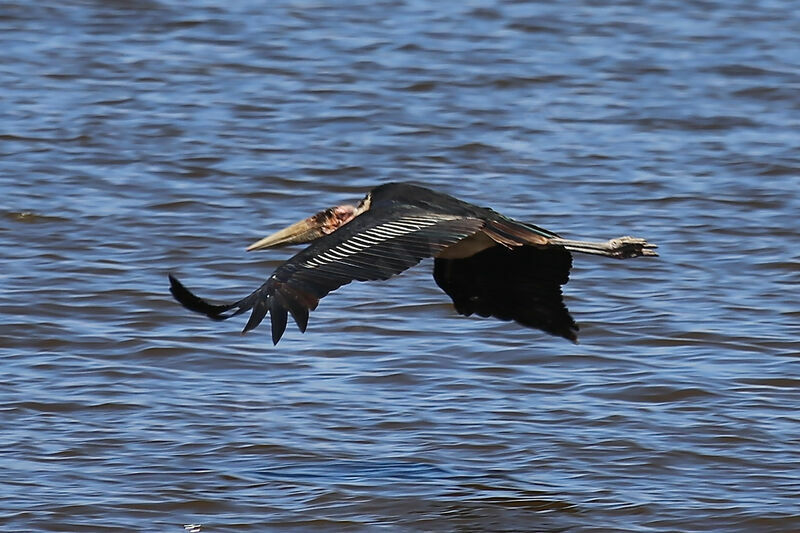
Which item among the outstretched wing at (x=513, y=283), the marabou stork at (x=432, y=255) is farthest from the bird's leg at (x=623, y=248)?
the outstretched wing at (x=513, y=283)

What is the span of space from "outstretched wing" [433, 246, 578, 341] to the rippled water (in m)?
0.59

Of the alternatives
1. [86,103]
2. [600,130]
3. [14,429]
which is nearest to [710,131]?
[600,130]

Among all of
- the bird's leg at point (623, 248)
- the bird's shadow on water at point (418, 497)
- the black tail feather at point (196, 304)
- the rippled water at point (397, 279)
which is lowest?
the bird's shadow on water at point (418, 497)

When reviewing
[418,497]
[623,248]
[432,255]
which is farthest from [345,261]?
[623,248]

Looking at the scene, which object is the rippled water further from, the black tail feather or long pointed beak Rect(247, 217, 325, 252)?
the black tail feather

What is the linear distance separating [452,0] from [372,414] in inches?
407

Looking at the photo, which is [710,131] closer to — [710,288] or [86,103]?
[710,288]

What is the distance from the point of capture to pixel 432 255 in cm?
646

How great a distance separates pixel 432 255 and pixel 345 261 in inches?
16.2

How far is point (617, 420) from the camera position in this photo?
7.76 meters

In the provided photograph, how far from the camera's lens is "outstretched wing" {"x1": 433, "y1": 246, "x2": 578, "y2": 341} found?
24.2 ft

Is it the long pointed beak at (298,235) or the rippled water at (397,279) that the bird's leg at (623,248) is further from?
the long pointed beak at (298,235)

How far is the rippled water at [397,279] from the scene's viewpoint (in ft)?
23.1

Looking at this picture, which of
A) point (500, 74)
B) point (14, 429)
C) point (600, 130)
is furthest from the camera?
point (500, 74)
